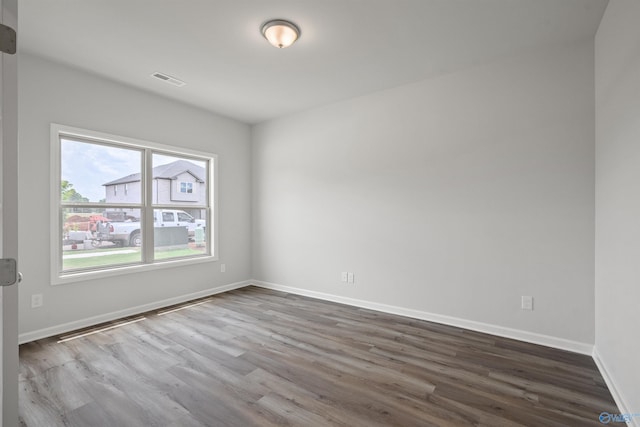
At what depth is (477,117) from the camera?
3.13 m

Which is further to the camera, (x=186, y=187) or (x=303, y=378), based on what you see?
(x=186, y=187)

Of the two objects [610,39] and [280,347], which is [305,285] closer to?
[280,347]

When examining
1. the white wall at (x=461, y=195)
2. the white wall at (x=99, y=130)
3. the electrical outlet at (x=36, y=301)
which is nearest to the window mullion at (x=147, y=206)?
the white wall at (x=99, y=130)

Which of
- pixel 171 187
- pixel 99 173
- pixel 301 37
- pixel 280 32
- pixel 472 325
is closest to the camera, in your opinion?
pixel 280 32

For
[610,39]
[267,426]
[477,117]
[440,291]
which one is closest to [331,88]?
[477,117]

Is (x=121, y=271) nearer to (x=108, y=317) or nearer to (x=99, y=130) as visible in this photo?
(x=108, y=317)

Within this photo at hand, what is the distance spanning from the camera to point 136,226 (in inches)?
151

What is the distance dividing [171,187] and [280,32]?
2.74m

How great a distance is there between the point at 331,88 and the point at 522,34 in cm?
198

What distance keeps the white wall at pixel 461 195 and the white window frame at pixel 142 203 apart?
1187mm

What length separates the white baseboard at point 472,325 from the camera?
105 inches

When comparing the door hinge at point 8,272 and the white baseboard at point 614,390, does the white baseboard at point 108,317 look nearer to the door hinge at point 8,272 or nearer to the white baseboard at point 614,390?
the door hinge at point 8,272

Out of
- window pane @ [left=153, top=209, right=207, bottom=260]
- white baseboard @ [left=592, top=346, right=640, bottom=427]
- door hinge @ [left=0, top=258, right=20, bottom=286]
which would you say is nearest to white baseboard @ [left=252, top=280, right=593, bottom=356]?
white baseboard @ [left=592, top=346, right=640, bottom=427]
